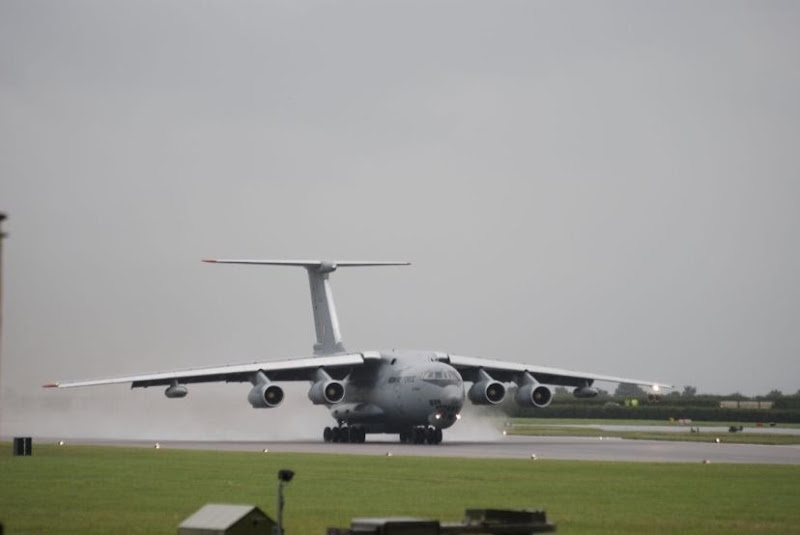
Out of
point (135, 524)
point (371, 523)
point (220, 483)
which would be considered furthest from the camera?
point (220, 483)

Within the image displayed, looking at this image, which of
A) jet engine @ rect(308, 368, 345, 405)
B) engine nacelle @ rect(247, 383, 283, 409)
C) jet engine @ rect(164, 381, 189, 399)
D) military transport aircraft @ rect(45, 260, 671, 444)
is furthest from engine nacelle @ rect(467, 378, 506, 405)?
jet engine @ rect(164, 381, 189, 399)

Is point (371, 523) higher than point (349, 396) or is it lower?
lower

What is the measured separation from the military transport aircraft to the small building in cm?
3291

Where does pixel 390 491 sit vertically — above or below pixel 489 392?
below

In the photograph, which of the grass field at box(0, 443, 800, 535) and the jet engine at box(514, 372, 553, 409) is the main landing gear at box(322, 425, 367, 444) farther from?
the grass field at box(0, 443, 800, 535)

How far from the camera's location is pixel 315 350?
56.7 metres

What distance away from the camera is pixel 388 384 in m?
48.8

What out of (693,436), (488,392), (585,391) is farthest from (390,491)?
(693,436)

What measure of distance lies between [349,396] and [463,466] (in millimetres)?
19642

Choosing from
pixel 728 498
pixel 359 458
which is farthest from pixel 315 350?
pixel 728 498

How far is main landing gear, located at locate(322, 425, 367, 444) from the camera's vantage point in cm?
5103

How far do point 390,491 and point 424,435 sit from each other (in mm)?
23995

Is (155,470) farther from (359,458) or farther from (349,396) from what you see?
(349,396)

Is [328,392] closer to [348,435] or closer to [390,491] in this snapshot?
[348,435]
